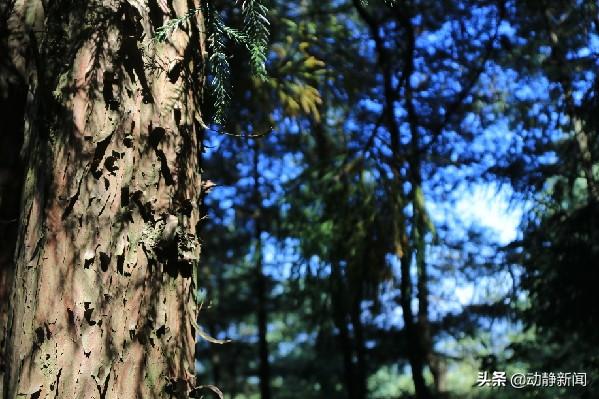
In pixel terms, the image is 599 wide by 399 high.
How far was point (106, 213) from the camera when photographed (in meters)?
1.50

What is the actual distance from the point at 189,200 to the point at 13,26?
1372 mm

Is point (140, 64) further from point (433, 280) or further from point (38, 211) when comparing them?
point (433, 280)

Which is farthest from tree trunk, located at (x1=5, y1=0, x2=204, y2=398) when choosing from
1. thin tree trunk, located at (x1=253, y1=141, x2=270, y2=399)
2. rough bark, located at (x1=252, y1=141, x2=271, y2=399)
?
thin tree trunk, located at (x1=253, y1=141, x2=270, y2=399)

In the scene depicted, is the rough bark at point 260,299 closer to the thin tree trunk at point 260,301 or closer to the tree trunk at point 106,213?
the thin tree trunk at point 260,301

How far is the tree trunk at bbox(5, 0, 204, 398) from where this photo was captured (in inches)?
55.1

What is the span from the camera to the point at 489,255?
845cm

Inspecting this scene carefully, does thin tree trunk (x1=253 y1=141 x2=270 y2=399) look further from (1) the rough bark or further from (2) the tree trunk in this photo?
(2) the tree trunk

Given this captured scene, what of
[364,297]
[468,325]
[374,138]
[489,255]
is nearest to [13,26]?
[374,138]

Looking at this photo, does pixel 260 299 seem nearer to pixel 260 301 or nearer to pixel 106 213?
pixel 260 301

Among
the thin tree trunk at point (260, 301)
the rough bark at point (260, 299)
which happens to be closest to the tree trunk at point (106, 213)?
the rough bark at point (260, 299)

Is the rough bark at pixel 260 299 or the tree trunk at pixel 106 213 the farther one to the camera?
the rough bark at pixel 260 299

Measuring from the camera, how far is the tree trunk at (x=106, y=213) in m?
1.40

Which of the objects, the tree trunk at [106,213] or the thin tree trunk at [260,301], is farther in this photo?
the thin tree trunk at [260,301]

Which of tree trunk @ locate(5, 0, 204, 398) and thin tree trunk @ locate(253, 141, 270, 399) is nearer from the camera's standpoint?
tree trunk @ locate(5, 0, 204, 398)
